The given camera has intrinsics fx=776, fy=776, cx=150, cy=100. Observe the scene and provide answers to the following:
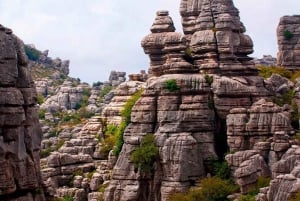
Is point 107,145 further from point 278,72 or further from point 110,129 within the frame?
point 278,72

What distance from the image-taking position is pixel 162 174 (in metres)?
46.9

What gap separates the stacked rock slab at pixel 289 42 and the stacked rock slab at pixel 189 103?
50.4 ft

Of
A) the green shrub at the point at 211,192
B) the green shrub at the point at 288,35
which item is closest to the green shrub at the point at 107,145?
the green shrub at the point at 211,192

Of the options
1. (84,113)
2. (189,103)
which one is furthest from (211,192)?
(84,113)

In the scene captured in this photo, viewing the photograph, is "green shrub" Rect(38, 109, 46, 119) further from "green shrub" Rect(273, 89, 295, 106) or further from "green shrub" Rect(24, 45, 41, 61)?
"green shrub" Rect(273, 89, 295, 106)

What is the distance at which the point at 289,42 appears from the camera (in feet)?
219

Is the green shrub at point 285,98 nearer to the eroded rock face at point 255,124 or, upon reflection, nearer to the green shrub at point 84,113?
the eroded rock face at point 255,124

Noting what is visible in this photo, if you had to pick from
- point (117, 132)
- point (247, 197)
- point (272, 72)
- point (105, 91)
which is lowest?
point (247, 197)

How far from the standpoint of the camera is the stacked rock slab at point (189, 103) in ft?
151

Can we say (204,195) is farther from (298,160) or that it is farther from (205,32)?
(205,32)

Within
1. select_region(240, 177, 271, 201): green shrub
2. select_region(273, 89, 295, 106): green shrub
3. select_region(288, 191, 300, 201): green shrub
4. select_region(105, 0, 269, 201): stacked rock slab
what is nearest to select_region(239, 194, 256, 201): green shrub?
select_region(240, 177, 271, 201): green shrub

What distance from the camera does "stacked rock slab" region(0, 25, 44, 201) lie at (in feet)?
82.0

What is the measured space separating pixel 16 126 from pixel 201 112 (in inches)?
906

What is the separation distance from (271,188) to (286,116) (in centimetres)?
975
